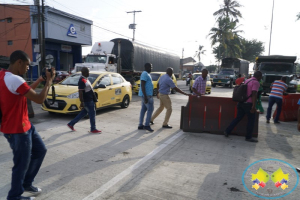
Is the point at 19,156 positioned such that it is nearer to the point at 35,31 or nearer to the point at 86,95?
the point at 86,95

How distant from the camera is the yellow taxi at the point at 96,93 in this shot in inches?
315

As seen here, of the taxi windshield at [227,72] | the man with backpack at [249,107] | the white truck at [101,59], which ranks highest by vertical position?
the white truck at [101,59]

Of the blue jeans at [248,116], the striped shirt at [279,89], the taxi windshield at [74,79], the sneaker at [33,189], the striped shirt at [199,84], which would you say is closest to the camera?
the sneaker at [33,189]

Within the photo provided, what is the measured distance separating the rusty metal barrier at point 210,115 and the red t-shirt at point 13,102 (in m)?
4.73

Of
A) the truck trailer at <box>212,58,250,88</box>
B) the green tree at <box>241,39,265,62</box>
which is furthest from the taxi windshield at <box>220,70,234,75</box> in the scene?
the green tree at <box>241,39,265,62</box>

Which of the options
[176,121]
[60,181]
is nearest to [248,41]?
[176,121]

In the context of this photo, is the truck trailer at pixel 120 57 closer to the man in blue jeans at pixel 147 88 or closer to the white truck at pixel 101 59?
the white truck at pixel 101 59

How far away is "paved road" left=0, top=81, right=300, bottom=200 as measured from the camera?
3459 mm

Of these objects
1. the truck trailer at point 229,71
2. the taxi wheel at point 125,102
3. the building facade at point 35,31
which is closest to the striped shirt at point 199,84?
the taxi wheel at point 125,102

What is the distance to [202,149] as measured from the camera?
546 cm

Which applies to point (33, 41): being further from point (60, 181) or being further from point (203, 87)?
point (60, 181)

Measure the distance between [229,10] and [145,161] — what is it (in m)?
42.1

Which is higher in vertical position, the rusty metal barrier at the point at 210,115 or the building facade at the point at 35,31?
the building facade at the point at 35,31

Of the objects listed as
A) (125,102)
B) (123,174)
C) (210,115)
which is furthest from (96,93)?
(123,174)
